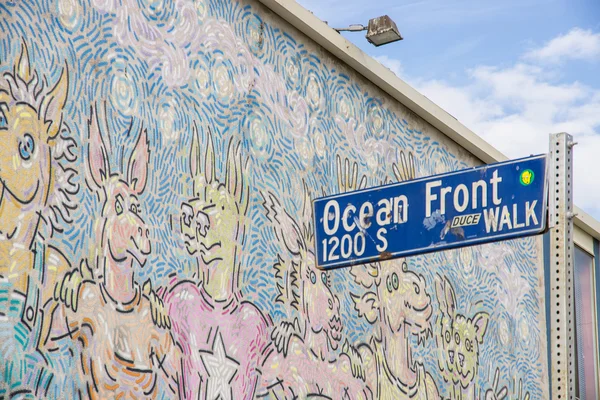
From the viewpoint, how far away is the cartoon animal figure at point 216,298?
736 centimetres

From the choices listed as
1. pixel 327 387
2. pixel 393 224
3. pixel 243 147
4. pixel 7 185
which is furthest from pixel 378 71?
pixel 7 185

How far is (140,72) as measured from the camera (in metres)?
7.38

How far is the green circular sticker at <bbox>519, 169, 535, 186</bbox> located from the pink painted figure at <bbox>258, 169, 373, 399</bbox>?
317cm

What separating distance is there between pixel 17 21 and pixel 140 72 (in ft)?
4.00

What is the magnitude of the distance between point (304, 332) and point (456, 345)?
113 inches

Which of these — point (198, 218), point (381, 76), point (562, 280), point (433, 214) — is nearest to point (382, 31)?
point (381, 76)

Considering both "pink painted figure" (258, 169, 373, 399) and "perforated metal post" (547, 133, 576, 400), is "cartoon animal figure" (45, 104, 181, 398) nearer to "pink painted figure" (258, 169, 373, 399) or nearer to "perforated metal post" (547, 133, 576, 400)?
"pink painted figure" (258, 169, 373, 399)

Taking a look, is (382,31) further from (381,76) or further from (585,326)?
(585,326)

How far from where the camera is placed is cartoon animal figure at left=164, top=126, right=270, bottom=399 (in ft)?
24.1

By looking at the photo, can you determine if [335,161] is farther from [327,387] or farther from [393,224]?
[393,224]

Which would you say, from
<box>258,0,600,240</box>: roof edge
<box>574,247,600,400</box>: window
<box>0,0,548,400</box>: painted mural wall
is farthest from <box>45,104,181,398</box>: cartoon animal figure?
<box>574,247,600,400</box>: window

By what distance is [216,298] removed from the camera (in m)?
7.71

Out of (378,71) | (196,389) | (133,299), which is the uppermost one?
(378,71)

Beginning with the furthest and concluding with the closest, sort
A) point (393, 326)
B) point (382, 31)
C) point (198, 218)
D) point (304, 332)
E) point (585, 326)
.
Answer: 1. point (585, 326)
2. point (382, 31)
3. point (393, 326)
4. point (304, 332)
5. point (198, 218)
